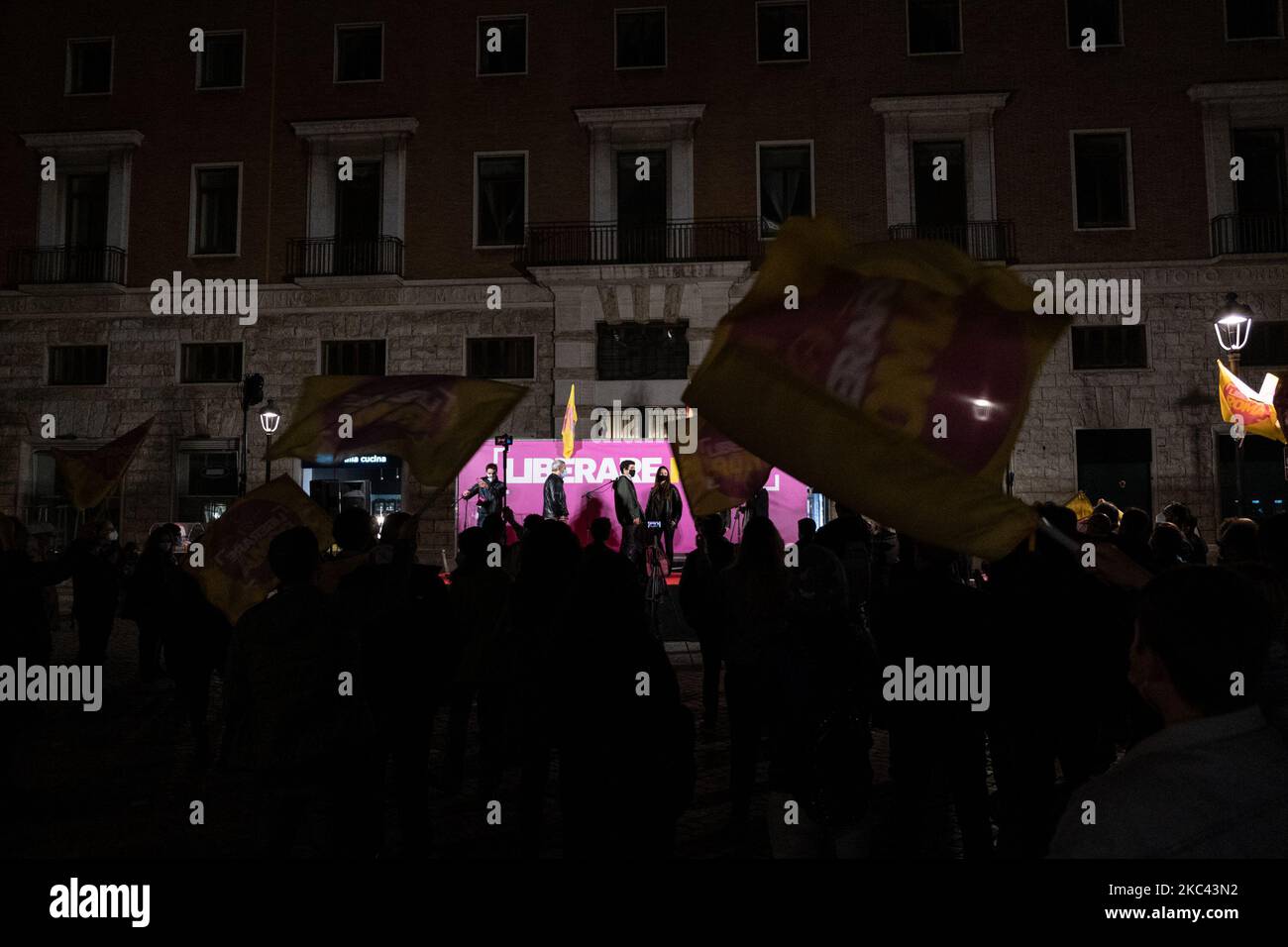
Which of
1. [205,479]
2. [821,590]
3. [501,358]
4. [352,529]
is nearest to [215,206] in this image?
[205,479]

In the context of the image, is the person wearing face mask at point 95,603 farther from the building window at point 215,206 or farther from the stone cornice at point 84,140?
the stone cornice at point 84,140

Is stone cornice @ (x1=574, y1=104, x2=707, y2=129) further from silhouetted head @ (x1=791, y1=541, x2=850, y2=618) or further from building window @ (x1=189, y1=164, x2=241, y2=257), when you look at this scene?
silhouetted head @ (x1=791, y1=541, x2=850, y2=618)

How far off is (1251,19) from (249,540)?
1016 inches

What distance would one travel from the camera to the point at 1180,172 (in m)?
21.8

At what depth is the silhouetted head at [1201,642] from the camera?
1.81 metres

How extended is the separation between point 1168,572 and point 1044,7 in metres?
24.9

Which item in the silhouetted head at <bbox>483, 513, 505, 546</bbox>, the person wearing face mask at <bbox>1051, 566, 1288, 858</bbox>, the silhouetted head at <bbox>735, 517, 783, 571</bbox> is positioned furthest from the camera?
the silhouetted head at <bbox>483, 513, 505, 546</bbox>

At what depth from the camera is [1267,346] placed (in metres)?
21.2

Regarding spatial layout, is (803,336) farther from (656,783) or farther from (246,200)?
(246,200)

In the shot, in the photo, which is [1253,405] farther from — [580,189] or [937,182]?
[580,189]

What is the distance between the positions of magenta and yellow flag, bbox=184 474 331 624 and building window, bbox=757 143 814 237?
18.5 meters

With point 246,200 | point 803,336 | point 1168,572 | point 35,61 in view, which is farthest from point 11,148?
point 1168,572

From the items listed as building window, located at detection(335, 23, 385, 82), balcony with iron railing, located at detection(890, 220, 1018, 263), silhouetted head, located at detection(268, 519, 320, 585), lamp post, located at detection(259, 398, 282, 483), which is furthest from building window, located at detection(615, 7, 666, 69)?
silhouetted head, located at detection(268, 519, 320, 585)

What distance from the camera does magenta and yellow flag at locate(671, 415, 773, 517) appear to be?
6.52 meters
